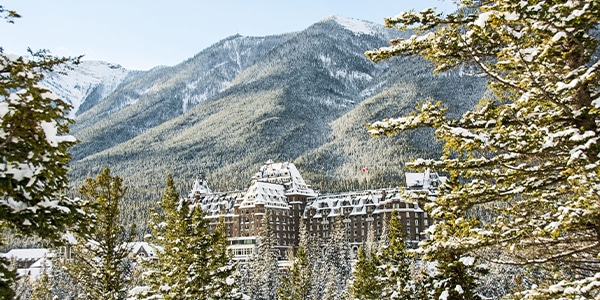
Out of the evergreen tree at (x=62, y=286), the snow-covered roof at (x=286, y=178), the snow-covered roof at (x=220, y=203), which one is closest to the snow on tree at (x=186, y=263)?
the evergreen tree at (x=62, y=286)

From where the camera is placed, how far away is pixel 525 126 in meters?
9.71

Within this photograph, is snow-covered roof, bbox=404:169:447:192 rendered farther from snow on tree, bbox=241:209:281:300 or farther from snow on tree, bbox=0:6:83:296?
snow on tree, bbox=0:6:83:296

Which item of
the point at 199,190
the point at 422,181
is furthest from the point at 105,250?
the point at 199,190

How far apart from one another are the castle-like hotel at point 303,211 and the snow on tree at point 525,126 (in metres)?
111

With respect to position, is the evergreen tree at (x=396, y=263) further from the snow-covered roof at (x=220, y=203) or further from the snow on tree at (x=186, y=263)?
the snow-covered roof at (x=220, y=203)

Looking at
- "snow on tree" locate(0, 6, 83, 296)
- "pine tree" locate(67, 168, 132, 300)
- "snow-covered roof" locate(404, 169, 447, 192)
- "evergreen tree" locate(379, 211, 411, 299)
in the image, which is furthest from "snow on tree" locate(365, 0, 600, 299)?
"snow-covered roof" locate(404, 169, 447, 192)

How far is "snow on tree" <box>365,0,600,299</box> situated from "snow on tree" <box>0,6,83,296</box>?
556 cm

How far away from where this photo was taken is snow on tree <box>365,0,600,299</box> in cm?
862

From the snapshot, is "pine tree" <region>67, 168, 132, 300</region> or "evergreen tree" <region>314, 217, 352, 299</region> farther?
"evergreen tree" <region>314, 217, 352, 299</region>

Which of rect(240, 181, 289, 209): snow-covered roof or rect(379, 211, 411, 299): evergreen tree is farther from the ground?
rect(240, 181, 289, 209): snow-covered roof

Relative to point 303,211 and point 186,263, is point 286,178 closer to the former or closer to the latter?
point 303,211

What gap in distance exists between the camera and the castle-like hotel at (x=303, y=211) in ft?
407

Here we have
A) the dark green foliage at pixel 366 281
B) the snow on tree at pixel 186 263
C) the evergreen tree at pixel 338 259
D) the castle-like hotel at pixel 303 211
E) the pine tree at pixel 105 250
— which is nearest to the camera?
the pine tree at pixel 105 250

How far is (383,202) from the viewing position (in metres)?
126
